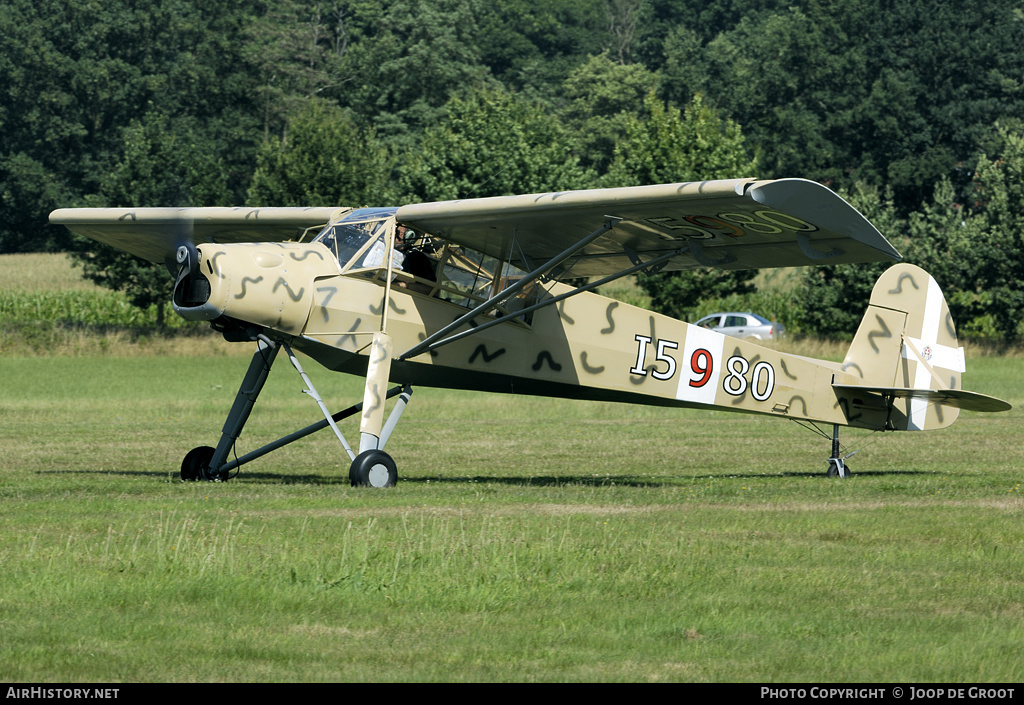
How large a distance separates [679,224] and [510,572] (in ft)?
17.6

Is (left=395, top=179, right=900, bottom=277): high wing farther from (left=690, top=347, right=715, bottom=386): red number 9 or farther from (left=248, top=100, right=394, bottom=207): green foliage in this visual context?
(left=248, top=100, right=394, bottom=207): green foliage

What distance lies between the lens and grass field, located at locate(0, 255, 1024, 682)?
6023 mm

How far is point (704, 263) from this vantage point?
12984 millimetres

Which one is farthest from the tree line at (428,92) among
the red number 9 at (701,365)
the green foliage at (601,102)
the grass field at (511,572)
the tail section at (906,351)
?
the grass field at (511,572)

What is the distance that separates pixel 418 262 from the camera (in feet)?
43.7

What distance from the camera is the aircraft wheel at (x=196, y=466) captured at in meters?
13.5

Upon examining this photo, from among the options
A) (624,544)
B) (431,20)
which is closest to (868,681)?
(624,544)

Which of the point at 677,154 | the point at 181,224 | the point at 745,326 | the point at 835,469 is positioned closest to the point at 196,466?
the point at 181,224

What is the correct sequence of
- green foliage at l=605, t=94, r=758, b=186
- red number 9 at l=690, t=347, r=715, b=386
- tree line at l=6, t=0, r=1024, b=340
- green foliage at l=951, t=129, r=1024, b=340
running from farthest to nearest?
tree line at l=6, t=0, r=1024, b=340
green foliage at l=951, t=129, r=1024, b=340
green foliage at l=605, t=94, r=758, b=186
red number 9 at l=690, t=347, r=715, b=386

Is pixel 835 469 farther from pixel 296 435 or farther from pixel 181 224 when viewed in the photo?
pixel 181 224

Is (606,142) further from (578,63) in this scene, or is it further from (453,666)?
(453,666)

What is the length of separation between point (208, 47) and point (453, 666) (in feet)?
289

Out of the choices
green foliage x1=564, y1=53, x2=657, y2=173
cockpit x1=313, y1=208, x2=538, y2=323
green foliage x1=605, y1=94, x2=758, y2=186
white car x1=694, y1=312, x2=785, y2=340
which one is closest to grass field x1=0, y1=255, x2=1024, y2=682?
cockpit x1=313, y1=208, x2=538, y2=323

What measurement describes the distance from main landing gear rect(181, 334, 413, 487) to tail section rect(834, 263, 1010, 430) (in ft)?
20.0
